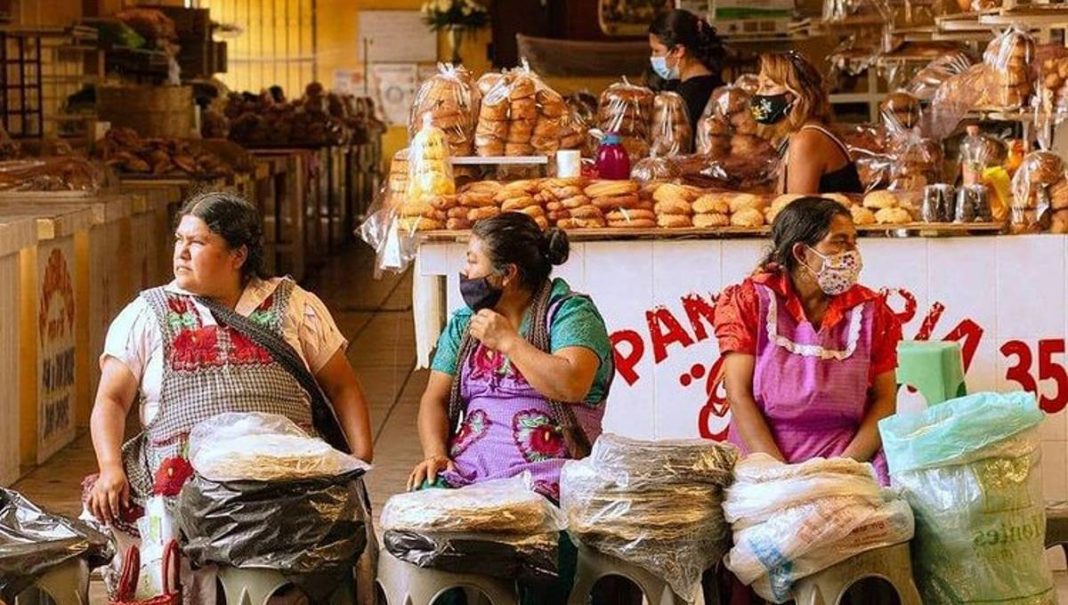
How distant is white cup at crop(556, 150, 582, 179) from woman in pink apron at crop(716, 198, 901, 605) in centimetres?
169

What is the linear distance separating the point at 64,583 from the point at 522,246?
1293 millimetres

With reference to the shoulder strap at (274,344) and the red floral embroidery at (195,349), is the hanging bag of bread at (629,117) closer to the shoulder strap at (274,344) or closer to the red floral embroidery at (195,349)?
the shoulder strap at (274,344)

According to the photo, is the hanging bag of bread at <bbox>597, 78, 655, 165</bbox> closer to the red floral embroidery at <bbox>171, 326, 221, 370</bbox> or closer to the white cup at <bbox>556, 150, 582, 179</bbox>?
the white cup at <bbox>556, 150, 582, 179</bbox>

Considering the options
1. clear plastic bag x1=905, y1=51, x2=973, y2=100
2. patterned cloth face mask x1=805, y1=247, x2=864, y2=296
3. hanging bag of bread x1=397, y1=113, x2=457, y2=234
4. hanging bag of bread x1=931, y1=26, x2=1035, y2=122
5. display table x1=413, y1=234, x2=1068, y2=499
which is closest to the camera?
patterned cloth face mask x1=805, y1=247, x2=864, y2=296

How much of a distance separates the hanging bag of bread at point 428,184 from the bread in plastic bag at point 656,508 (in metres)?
2.00

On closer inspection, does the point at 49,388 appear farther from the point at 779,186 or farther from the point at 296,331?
the point at 296,331

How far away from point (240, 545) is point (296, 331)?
766 millimetres

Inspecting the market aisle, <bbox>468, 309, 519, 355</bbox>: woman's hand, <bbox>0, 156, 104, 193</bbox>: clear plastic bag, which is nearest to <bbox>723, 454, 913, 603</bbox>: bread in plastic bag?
<bbox>468, 309, 519, 355</bbox>: woman's hand

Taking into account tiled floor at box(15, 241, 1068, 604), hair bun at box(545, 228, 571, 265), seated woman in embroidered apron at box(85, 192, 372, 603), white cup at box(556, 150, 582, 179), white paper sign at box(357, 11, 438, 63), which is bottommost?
tiled floor at box(15, 241, 1068, 604)

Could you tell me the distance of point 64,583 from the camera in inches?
175

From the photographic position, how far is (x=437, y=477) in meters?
4.89

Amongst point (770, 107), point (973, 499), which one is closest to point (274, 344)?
point (973, 499)

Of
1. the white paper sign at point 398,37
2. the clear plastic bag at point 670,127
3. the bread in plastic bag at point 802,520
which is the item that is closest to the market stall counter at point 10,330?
the clear plastic bag at point 670,127

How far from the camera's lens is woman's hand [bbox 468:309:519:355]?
484 centimetres
